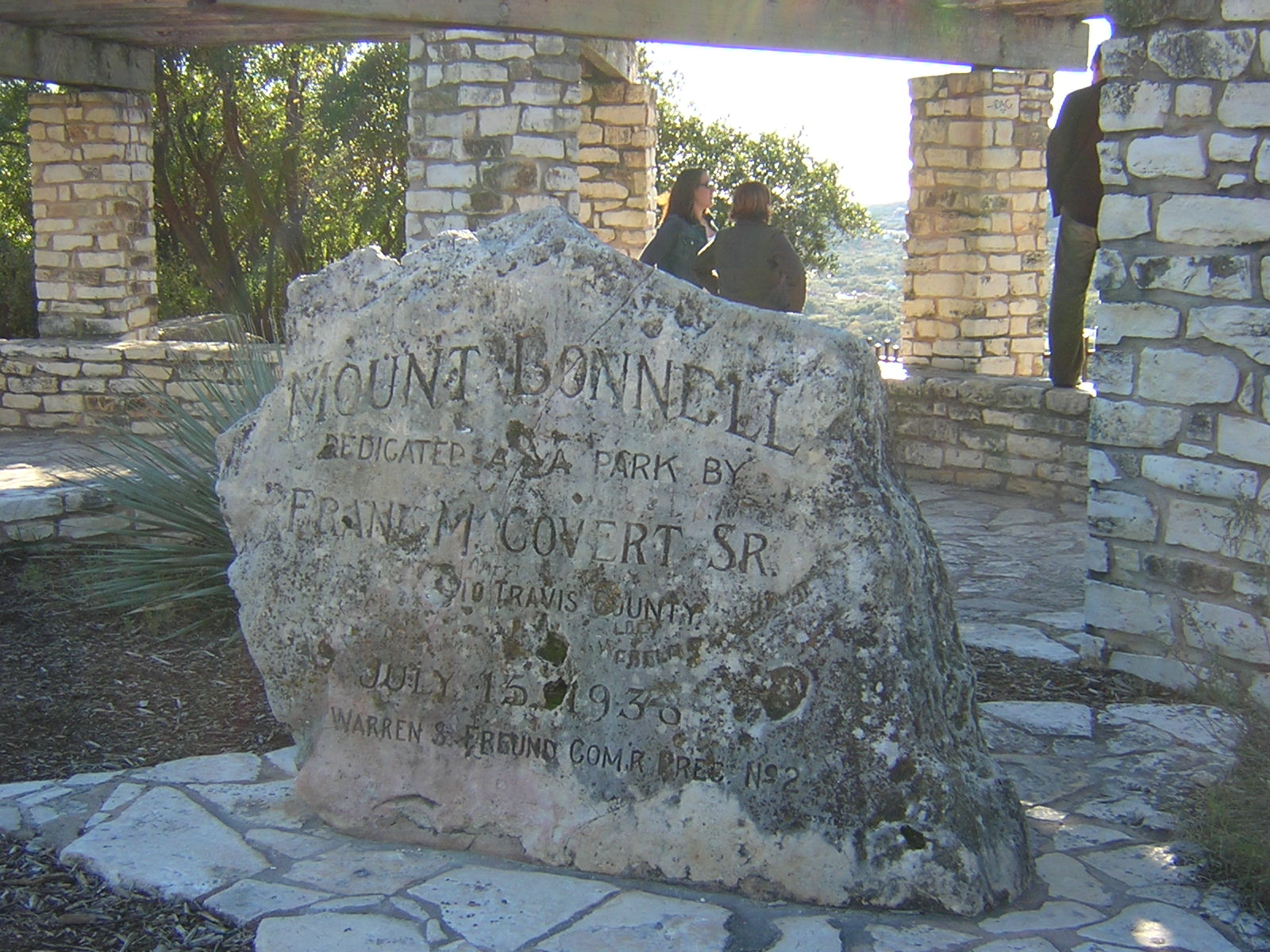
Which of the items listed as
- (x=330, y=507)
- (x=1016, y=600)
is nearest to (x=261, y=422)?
(x=330, y=507)

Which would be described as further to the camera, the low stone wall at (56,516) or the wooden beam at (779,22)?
the wooden beam at (779,22)

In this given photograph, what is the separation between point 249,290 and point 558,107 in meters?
7.96

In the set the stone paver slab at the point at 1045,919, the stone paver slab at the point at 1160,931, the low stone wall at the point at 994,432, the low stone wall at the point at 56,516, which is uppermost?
the low stone wall at the point at 994,432

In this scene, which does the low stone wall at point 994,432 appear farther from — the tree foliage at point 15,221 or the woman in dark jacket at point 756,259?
the tree foliage at point 15,221

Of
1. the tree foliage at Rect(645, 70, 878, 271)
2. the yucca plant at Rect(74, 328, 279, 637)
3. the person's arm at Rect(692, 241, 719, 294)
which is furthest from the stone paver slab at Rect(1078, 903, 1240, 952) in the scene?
the tree foliage at Rect(645, 70, 878, 271)

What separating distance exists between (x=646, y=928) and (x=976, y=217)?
7.45 m

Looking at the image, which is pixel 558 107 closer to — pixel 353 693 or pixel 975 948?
pixel 353 693

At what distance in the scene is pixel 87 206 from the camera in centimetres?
1017

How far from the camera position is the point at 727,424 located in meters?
2.87

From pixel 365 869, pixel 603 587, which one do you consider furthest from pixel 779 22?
pixel 365 869

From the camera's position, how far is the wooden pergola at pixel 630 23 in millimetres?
8023

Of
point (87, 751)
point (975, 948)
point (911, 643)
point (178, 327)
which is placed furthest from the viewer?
point (178, 327)

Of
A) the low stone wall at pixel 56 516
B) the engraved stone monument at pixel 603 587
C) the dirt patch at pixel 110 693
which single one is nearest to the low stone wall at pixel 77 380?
the low stone wall at pixel 56 516

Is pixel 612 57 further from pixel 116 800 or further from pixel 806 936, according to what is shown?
pixel 806 936
